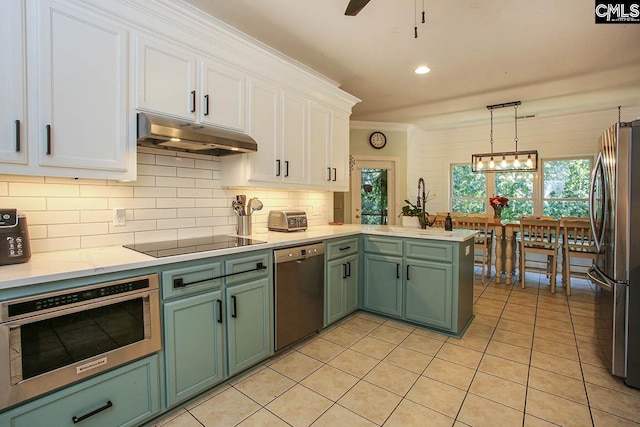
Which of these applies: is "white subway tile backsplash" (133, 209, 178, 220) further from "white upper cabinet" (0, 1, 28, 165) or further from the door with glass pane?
the door with glass pane

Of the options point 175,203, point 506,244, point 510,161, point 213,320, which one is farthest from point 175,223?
point 510,161

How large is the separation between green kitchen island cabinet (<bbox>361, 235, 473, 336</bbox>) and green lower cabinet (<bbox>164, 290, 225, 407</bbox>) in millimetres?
1728

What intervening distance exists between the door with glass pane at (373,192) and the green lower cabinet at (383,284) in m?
2.51

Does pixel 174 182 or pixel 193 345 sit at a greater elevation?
pixel 174 182

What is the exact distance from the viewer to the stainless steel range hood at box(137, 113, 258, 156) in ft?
6.24

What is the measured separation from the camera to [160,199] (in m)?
2.37

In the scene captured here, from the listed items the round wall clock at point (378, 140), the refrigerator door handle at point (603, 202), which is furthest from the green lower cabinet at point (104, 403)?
the round wall clock at point (378, 140)

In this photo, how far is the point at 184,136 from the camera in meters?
2.00

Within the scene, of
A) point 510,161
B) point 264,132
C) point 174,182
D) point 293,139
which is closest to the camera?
point 174,182

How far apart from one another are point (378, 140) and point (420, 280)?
11.5ft

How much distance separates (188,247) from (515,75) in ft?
12.7

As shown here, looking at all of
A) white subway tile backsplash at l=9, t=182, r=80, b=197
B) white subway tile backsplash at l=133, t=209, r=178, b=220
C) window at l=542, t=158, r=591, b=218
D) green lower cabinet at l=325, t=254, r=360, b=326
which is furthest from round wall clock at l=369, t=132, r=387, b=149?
white subway tile backsplash at l=9, t=182, r=80, b=197

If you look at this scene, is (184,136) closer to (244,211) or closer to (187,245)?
(187,245)

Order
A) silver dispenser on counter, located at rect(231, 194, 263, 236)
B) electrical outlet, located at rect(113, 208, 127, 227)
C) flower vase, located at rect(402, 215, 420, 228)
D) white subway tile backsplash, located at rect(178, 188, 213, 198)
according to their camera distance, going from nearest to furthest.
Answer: electrical outlet, located at rect(113, 208, 127, 227)
white subway tile backsplash, located at rect(178, 188, 213, 198)
silver dispenser on counter, located at rect(231, 194, 263, 236)
flower vase, located at rect(402, 215, 420, 228)
